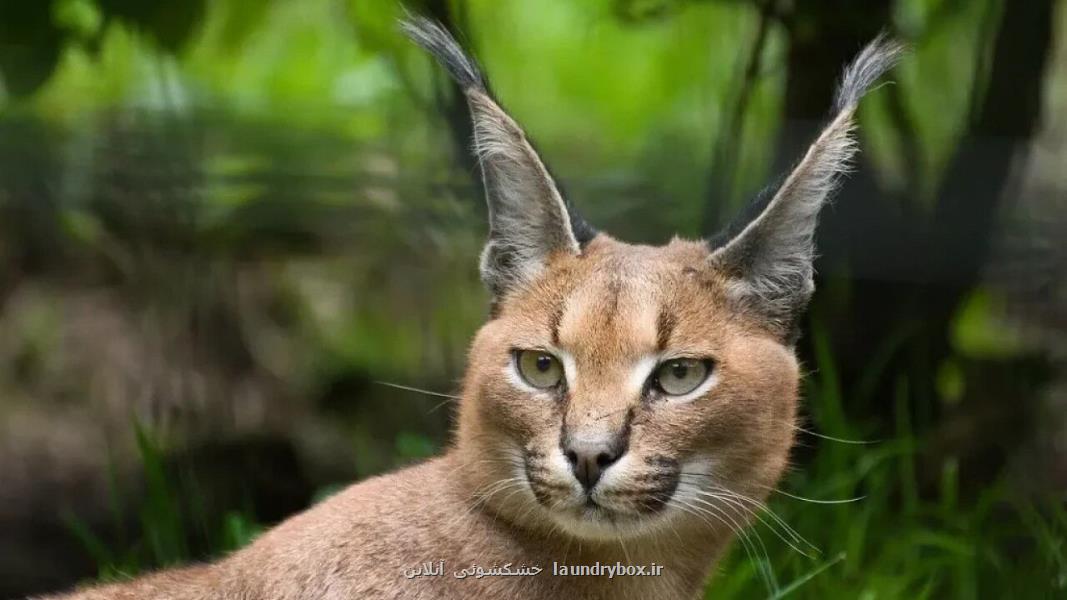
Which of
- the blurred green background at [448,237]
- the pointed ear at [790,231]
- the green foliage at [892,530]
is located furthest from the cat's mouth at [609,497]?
the green foliage at [892,530]

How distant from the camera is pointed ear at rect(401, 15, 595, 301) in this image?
1.90m

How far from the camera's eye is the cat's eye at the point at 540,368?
1.82 meters

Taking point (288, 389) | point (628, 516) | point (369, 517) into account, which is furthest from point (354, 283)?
point (628, 516)

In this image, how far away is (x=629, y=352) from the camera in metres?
1.78

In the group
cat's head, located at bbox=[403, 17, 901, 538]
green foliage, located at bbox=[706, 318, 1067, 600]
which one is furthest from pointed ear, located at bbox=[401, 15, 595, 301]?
green foliage, located at bbox=[706, 318, 1067, 600]

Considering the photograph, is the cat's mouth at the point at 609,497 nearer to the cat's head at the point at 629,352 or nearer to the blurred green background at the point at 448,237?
the cat's head at the point at 629,352

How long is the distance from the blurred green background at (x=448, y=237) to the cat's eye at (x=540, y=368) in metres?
0.51

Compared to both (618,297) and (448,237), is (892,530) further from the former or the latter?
(618,297)

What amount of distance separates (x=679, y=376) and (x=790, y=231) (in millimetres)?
265

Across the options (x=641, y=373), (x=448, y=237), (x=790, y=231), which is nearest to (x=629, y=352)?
(x=641, y=373)

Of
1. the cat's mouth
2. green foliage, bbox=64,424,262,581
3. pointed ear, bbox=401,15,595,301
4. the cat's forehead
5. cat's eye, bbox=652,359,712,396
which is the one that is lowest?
green foliage, bbox=64,424,262,581

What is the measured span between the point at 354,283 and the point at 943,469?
148cm

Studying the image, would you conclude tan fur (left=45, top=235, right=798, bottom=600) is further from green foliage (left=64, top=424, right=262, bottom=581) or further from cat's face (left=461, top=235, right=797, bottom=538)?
green foliage (left=64, top=424, right=262, bottom=581)

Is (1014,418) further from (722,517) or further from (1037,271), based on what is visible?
(722,517)
